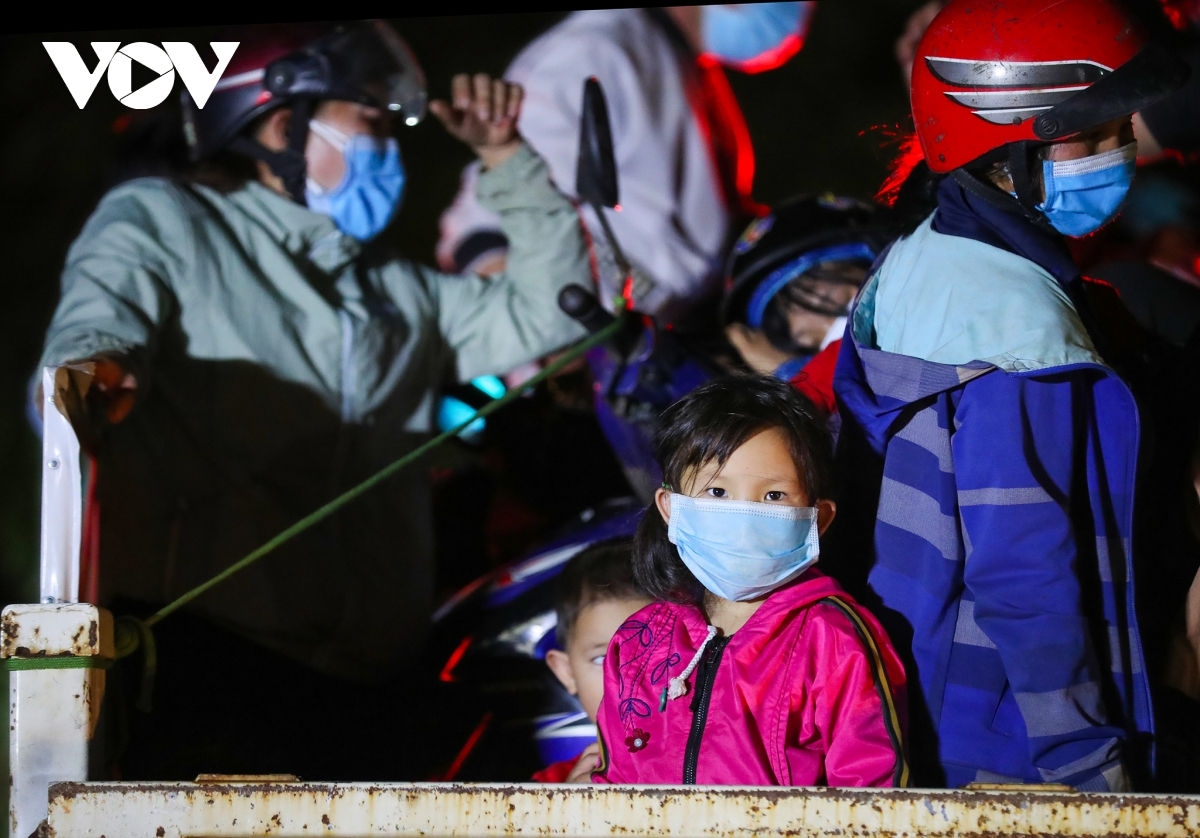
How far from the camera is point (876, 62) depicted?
3967 millimetres

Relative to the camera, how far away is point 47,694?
1971 millimetres

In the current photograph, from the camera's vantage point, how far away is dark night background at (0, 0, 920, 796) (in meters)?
3.92

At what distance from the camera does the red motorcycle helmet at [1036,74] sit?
2.01 meters

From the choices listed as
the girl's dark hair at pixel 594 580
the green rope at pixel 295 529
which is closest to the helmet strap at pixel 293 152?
the green rope at pixel 295 529

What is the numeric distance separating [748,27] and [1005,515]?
265 centimetres

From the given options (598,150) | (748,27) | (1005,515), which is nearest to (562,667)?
(1005,515)

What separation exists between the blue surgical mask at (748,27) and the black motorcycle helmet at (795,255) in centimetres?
88

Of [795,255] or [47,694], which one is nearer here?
[47,694]

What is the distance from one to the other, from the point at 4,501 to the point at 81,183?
1168 millimetres

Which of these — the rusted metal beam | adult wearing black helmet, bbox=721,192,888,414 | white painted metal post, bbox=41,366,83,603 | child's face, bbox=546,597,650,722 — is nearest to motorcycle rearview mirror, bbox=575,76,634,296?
adult wearing black helmet, bbox=721,192,888,414

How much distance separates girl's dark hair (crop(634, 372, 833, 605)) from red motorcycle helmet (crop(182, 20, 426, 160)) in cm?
158

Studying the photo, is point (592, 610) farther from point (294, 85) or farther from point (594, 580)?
point (294, 85)

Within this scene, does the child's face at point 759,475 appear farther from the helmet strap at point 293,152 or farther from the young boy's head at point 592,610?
the helmet strap at point 293,152

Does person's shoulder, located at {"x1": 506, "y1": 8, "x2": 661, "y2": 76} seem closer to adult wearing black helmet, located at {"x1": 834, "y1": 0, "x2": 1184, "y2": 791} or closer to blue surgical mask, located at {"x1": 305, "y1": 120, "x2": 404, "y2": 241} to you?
blue surgical mask, located at {"x1": 305, "y1": 120, "x2": 404, "y2": 241}
